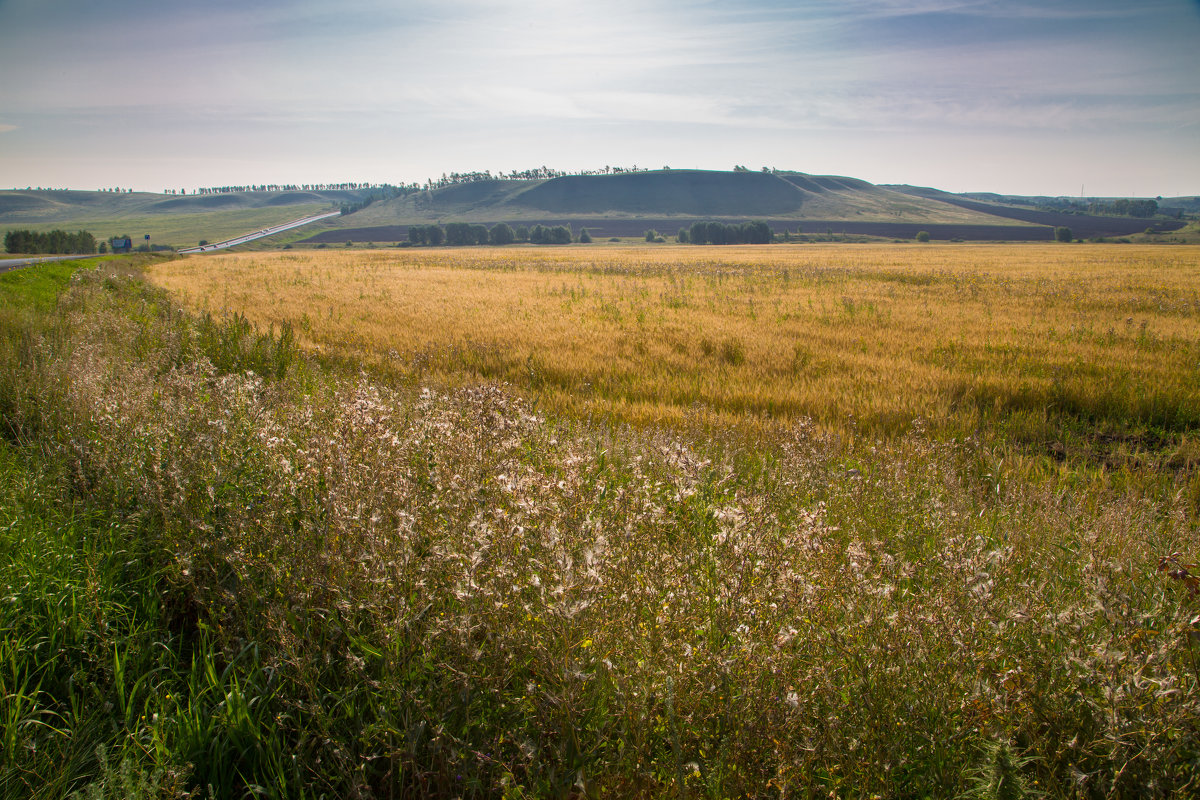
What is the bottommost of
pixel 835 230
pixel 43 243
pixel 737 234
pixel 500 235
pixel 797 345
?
pixel 797 345

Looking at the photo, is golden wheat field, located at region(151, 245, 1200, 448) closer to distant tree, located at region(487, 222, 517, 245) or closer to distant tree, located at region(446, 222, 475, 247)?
distant tree, located at region(446, 222, 475, 247)

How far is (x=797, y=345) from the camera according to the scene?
13242 mm

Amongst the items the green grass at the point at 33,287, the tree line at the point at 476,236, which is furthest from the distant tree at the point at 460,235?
the green grass at the point at 33,287

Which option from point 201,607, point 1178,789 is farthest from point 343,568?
A: point 1178,789

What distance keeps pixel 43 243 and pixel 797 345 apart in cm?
10242

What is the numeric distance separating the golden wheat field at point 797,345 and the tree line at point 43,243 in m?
73.3

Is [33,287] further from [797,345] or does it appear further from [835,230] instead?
[835,230]

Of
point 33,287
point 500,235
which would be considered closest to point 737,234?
point 500,235

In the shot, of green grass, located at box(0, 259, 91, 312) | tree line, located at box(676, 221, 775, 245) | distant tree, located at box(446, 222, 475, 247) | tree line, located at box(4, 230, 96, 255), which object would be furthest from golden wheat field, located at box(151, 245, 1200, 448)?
distant tree, located at box(446, 222, 475, 247)

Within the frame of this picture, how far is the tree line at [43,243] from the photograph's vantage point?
76.8 m

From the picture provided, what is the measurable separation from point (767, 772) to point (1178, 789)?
1251mm

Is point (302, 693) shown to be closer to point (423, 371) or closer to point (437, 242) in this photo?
point (423, 371)

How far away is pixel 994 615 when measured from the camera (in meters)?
2.32

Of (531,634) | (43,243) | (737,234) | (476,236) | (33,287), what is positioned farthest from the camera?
(476,236)
